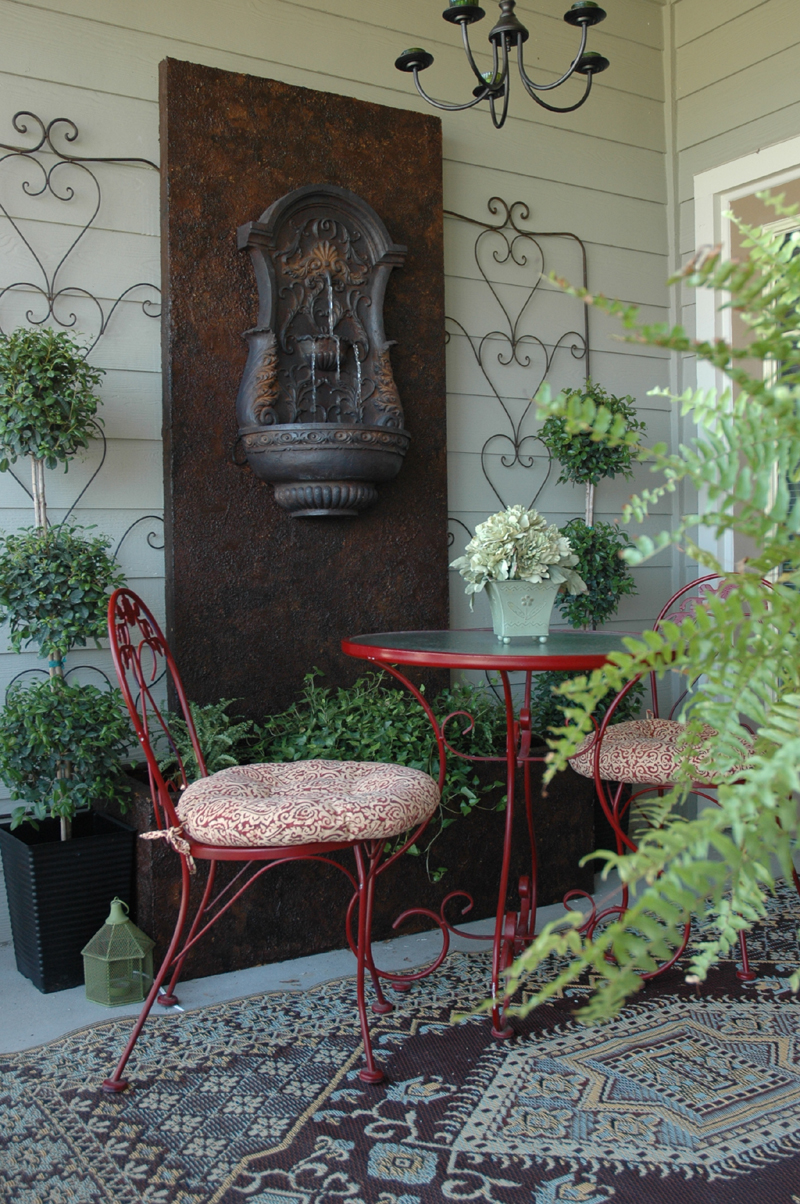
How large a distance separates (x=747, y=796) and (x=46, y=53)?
2924 mm

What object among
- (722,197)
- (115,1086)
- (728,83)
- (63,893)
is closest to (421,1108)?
(115,1086)

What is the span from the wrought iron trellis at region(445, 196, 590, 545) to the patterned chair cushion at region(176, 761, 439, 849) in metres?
1.51

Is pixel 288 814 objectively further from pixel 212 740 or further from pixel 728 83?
pixel 728 83

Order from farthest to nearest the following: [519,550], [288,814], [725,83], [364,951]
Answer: [725,83] → [519,550] → [364,951] → [288,814]

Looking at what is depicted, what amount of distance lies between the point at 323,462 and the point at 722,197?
79.3 inches

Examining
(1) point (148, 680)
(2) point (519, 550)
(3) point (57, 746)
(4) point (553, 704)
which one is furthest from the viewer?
(4) point (553, 704)

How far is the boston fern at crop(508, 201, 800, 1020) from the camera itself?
0.52 metres

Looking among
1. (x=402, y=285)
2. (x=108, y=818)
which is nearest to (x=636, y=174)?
(x=402, y=285)

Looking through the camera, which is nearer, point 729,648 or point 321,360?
point 729,648

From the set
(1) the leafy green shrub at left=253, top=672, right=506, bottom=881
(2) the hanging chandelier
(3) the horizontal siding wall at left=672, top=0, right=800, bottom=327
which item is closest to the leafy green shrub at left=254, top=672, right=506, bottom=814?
(1) the leafy green shrub at left=253, top=672, right=506, bottom=881

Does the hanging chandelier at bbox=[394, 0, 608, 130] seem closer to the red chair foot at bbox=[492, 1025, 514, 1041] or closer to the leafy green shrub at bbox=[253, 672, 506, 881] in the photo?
the leafy green shrub at bbox=[253, 672, 506, 881]

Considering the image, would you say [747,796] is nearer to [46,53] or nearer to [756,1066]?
[756,1066]

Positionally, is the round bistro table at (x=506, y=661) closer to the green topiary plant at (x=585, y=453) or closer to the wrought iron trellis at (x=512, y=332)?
the green topiary plant at (x=585, y=453)

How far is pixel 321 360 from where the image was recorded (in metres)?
2.95
